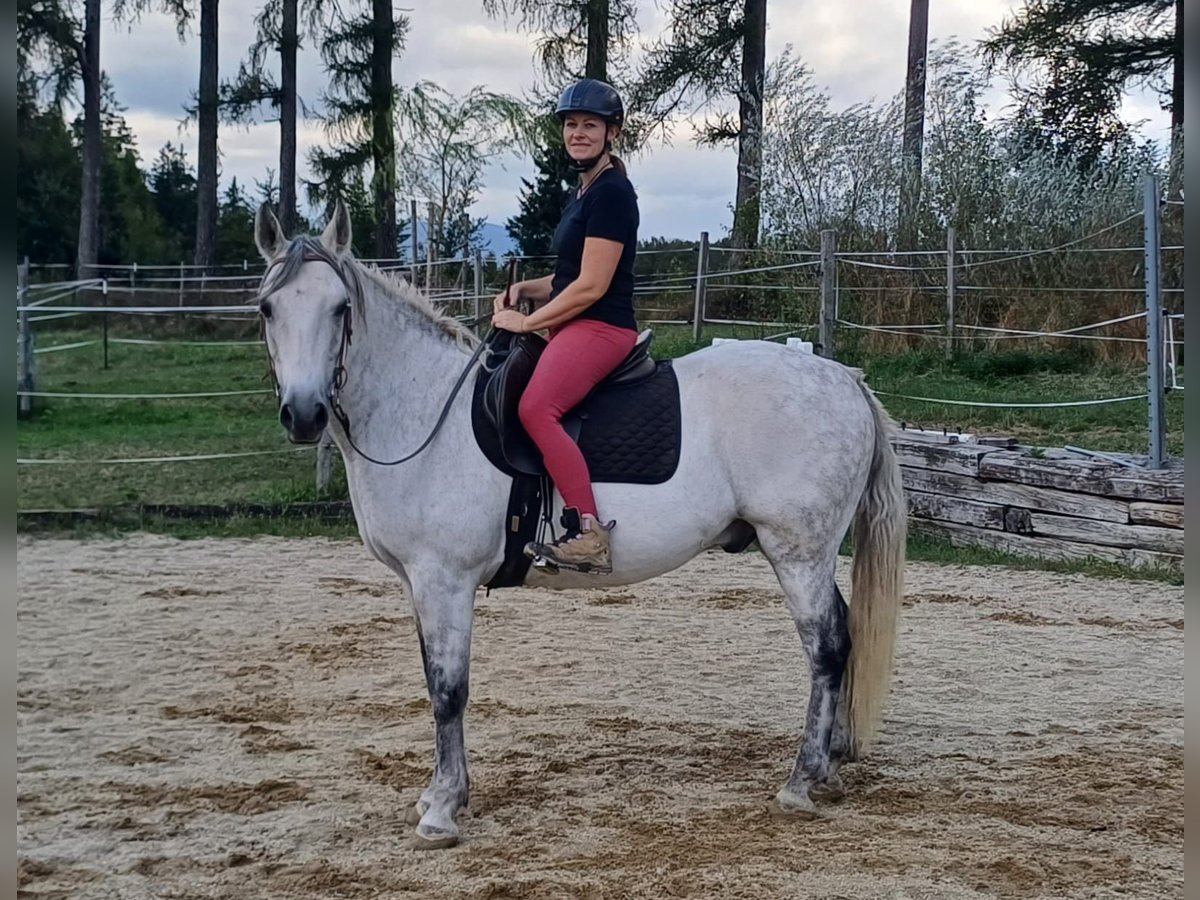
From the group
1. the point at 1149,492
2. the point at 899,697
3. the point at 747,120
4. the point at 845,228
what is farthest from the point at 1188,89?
the point at 747,120

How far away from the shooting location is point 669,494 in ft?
11.3

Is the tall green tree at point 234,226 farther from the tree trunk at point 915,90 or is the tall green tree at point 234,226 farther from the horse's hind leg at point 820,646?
the horse's hind leg at point 820,646

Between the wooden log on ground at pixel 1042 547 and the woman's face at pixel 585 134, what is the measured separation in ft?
15.9


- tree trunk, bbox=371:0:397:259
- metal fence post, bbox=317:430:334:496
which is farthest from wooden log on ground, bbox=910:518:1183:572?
tree trunk, bbox=371:0:397:259

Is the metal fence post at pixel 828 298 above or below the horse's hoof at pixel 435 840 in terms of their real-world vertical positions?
above

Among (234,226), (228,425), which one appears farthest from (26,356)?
(234,226)

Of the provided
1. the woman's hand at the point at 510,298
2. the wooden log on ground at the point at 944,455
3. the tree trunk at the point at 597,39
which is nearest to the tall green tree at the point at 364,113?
the tree trunk at the point at 597,39

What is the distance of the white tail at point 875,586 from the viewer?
143 inches

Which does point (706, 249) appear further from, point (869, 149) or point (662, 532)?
point (662, 532)

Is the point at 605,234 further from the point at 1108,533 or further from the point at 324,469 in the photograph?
the point at 324,469

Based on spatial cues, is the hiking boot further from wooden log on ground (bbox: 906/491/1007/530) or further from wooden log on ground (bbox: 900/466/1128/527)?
wooden log on ground (bbox: 906/491/1007/530)

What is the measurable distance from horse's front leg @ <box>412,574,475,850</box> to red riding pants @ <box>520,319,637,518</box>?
0.46 metres

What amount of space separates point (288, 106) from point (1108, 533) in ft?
35.0

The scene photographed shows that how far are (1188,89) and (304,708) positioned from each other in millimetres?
4130
